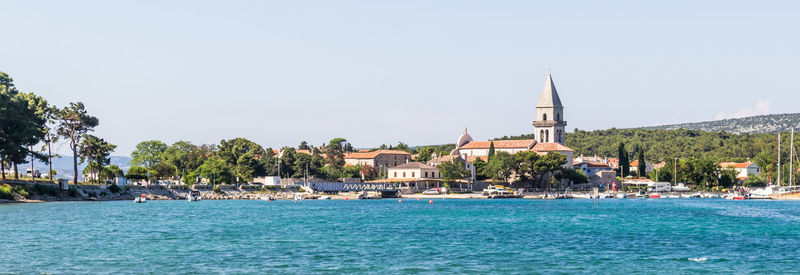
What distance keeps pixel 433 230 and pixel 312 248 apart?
1358 cm

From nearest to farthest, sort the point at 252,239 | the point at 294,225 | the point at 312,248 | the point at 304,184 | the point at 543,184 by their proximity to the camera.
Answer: the point at 312,248
the point at 252,239
the point at 294,225
the point at 304,184
the point at 543,184

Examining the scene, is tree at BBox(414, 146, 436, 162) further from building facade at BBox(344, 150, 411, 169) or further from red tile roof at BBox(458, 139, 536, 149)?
red tile roof at BBox(458, 139, 536, 149)

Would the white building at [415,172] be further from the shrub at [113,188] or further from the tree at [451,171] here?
the shrub at [113,188]

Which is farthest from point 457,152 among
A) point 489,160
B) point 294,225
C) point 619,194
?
point 294,225

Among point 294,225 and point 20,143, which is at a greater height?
point 20,143

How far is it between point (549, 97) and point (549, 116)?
3398 millimetres

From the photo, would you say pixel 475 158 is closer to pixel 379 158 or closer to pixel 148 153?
pixel 379 158

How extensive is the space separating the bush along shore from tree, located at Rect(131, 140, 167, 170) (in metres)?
41.1

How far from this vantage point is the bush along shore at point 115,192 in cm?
8311

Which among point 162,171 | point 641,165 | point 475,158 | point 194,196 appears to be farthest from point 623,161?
point 194,196

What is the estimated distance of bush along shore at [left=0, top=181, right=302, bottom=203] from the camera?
273 feet

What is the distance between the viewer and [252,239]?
144ft

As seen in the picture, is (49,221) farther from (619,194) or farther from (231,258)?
(619,194)

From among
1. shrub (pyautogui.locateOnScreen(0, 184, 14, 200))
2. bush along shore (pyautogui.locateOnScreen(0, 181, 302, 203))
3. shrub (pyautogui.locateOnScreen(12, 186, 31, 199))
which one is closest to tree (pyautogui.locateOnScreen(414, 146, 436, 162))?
bush along shore (pyautogui.locateOnScreen(0, 181, 302, 203))
